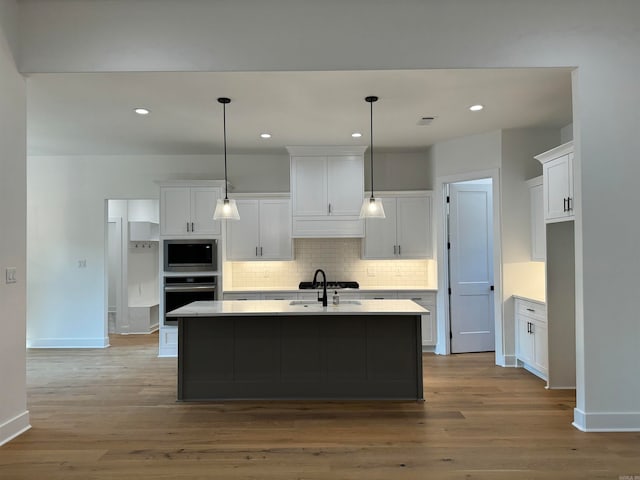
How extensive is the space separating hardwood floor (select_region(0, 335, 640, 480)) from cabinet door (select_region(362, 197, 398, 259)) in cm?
204

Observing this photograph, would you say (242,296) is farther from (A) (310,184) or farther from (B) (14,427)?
(B) (14,427)

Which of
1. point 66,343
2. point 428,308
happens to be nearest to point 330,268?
point 428,308

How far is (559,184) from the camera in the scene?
A: 400 cm

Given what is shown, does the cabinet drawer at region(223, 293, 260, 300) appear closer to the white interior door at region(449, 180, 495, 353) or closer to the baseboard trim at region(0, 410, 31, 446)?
the white interior door at region(449, 180, 495, 353)

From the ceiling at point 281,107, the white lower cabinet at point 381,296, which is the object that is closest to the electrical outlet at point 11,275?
the ceiling at point 281,107

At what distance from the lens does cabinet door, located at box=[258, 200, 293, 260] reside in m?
6.06

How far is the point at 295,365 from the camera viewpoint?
393cm

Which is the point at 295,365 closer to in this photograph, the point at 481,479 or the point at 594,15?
the point at 481,479

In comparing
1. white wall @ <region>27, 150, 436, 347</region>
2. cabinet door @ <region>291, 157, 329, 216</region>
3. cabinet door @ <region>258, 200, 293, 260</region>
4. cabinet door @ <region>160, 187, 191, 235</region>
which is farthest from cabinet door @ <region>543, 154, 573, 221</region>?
cabinet door @ <region>160, 187, 191, 235</region>

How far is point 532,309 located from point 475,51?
2.80 m

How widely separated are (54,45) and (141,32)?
679 millimetres

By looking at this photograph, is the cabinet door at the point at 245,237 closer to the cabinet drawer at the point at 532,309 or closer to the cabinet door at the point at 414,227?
the cabinet door at the point at 414,227

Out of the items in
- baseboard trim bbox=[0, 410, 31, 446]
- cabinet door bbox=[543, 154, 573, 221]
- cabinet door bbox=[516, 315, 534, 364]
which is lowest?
baseboard trim bbox=[0, 410, 31, 446]

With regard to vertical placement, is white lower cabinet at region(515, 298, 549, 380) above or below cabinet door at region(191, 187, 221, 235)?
below
